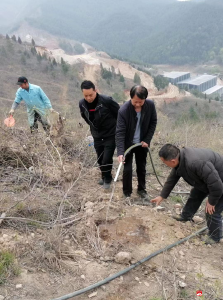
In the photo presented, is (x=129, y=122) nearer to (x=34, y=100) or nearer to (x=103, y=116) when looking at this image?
(x=103, y=116)

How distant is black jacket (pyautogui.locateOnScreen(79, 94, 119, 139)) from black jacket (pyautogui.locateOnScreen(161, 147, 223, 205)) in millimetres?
1099

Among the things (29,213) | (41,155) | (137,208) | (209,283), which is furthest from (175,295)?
(41,155)

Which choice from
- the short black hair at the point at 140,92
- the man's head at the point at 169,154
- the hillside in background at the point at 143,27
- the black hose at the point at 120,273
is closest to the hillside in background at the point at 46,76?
the short black hair at the point at 140,92

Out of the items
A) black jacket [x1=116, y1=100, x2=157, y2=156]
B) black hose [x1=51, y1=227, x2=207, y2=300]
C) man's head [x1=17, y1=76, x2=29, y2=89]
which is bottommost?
black hose [x1=51, y1=227, x2=207, y2=300]

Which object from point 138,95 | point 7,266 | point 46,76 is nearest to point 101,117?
point 138,95

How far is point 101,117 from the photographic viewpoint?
3457 millimetres

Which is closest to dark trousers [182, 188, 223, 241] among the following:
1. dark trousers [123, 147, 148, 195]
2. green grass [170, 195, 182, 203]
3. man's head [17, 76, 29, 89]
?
dark trousers [123, 147, 148, 195]

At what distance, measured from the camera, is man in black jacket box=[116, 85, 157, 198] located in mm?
2982

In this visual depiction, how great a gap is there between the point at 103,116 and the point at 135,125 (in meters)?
0.44

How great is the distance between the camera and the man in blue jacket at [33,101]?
14.7ft

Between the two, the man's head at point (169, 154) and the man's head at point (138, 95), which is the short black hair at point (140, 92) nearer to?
the man's head at point (138, 95)

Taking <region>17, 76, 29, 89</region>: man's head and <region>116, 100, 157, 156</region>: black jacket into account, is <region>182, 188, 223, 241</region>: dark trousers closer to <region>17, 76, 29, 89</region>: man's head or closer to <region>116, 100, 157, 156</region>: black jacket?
<region>116, 100, 157, 156</region>: black jacket

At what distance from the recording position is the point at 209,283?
2.46 metres

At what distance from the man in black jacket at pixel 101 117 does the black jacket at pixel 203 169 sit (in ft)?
3.60
